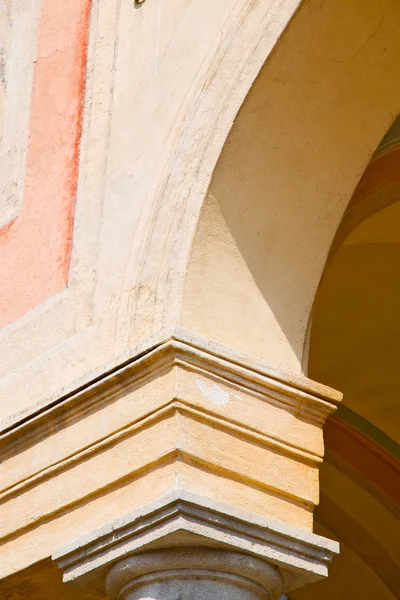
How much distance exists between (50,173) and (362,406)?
10.6 feet

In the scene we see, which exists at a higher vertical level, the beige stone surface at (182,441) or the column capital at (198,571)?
the beige stone surface at (182,441)

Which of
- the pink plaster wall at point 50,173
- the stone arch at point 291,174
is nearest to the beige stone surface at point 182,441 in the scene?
the stone arch at point 291,174

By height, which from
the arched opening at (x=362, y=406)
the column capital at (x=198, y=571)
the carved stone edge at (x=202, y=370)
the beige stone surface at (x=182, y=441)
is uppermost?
the arched opening at (x=362, y=406)

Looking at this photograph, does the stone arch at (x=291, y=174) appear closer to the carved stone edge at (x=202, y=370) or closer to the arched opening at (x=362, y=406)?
the carved stone edge at (x=202, y=370)

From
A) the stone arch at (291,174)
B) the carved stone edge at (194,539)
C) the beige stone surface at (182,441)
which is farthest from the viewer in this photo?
the stone arch at (291,174)

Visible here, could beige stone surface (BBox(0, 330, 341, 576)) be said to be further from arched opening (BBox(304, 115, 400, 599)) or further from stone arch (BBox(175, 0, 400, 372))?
arched opening (BBox(304, 115, 400, 599))

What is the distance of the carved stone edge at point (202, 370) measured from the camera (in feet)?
11.4

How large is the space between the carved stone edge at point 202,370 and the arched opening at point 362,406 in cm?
188

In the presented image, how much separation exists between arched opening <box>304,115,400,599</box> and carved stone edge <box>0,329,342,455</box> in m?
1.88

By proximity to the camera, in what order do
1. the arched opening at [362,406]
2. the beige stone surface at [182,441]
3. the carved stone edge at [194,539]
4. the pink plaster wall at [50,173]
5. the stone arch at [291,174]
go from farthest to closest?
the arched opening at [362,406] < the pink plaster wall at [50,173] < the stone arch at [291,174] < the beige stone surface at [182,441] < the carved stone edge at [194,539]

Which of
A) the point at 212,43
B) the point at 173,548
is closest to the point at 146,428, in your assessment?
the point at 173,548

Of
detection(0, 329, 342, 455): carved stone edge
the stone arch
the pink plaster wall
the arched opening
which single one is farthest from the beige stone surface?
the arched opening

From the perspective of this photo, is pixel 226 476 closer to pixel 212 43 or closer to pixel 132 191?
pixel 132 191

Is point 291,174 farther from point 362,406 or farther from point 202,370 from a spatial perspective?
point 362,406
